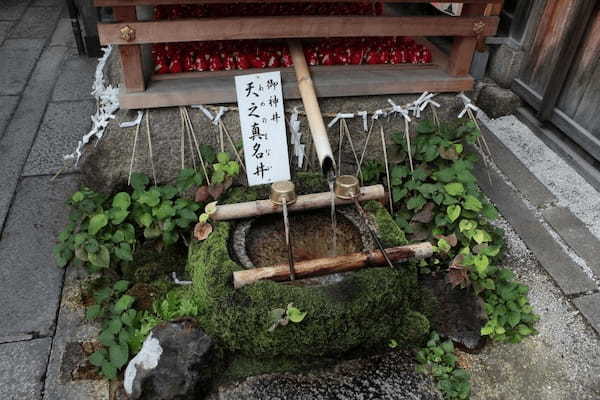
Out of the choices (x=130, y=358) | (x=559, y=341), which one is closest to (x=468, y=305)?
(x=559, y=341)

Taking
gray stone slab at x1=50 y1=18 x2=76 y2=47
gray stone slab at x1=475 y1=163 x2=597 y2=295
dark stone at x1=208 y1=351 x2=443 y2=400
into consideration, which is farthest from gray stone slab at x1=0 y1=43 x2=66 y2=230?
gray stone slab at x1=475 y1=163 x2=597 y2=295

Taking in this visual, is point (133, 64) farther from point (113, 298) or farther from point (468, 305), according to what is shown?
point (468, 305)

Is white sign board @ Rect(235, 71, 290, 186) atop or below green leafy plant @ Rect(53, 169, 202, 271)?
atop

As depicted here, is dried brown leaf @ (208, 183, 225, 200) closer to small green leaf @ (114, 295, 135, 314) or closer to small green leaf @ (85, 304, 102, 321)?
small green leaf @ (114, 295, 135, 314)

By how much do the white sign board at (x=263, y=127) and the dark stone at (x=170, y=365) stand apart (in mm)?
1383

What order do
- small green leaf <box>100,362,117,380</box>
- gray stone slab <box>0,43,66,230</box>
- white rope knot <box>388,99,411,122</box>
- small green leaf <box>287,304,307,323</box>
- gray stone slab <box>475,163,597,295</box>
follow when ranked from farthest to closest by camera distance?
gray stone slab <box>0,43,66,230</box>, white rope knot <box>388,99,411,122</box>, gray stone slab <box>475,163,597,295</box>, small green leaf <box>100,362,117,380</box>, small green leaf <box>287,304,307,323</box>

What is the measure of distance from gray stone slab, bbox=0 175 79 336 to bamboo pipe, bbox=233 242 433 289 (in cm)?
169

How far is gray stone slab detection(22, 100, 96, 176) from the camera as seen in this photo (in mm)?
4898

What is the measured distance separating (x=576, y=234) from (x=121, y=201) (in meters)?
4.10

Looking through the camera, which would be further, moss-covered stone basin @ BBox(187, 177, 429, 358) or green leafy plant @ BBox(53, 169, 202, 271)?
green leafy plant @ BBox(53, 169, 202, 271)

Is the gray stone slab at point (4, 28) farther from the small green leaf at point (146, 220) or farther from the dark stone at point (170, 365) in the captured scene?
the dark stone at point (170, 365)

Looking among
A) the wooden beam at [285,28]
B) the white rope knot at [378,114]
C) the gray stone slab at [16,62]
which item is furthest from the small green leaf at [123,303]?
the gray stone slab at [16,62]

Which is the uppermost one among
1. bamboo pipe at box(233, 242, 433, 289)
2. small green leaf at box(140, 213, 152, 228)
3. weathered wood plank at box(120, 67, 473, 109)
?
weathered wood plank at box(120, 67, 473, 109)

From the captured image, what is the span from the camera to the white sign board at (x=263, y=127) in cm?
367
